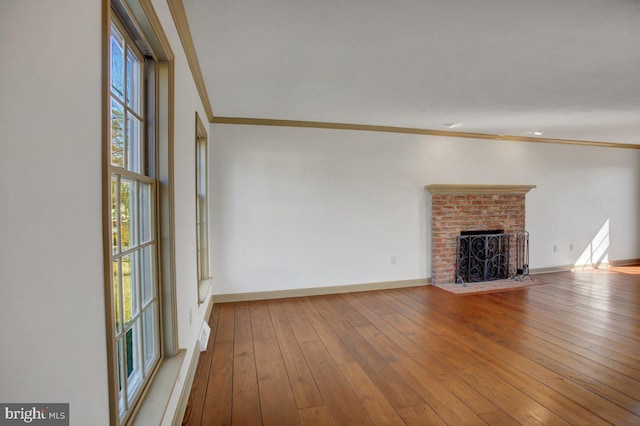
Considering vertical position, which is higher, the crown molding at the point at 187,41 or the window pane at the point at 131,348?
the crown molding at the point at 187,41

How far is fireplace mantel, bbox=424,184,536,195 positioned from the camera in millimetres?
5020

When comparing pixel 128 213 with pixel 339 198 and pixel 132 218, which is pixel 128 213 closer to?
pixel 132 218

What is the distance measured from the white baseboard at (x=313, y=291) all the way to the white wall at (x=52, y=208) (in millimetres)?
3524

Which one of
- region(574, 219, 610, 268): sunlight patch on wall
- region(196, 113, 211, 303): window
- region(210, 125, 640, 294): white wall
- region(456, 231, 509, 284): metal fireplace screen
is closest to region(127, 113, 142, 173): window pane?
region(196, 113, 211, 303): window

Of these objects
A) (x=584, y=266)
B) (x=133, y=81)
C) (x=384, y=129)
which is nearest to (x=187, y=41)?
(x=133, y=81)

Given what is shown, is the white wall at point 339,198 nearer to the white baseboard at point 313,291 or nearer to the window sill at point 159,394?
the white baseboard at point 313,291

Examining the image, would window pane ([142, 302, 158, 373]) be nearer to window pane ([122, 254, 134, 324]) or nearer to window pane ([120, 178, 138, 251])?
window pane ([122, 254, 134, 324])

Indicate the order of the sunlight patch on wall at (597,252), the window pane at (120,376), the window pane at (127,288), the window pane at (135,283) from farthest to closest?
the sunlight patch on wall at (597,252)
the window pane at (135,283)
the window pane at (127,288)
the window pane at (120,376)

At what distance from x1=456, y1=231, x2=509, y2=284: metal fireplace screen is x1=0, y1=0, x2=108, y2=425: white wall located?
5.23 meters

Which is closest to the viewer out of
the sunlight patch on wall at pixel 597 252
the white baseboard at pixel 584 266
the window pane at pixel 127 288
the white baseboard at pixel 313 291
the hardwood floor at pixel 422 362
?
the window pane at pixel 127 288

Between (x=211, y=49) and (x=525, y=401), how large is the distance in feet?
11.0

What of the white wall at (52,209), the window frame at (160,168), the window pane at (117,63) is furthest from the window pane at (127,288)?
the window pane at (117,63)

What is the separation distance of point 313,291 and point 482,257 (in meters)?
2.98

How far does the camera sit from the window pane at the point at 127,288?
1.33m
